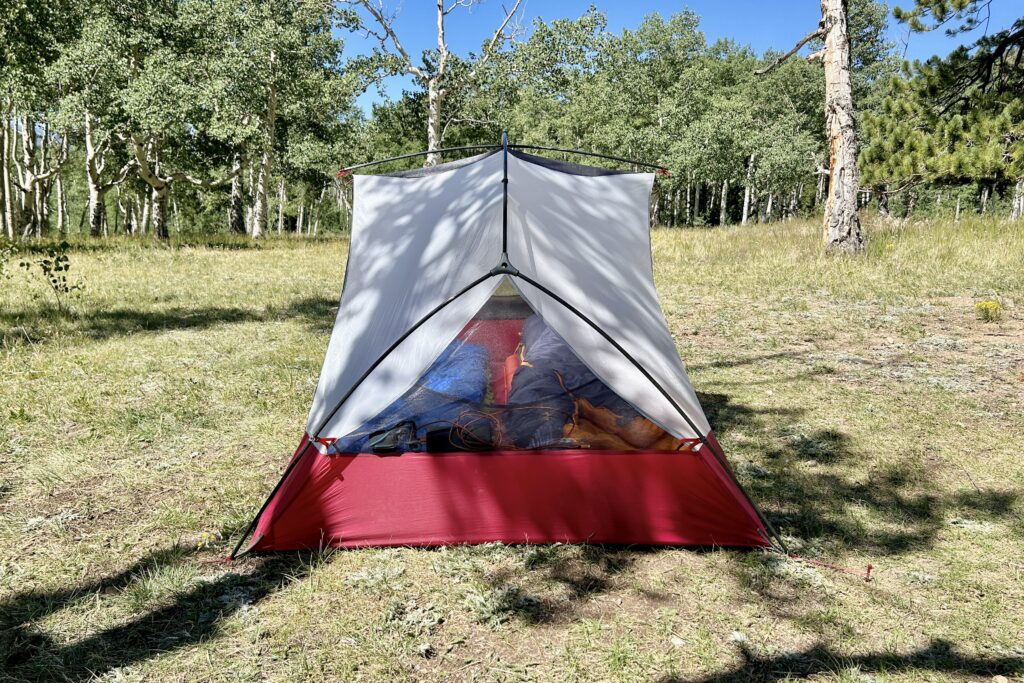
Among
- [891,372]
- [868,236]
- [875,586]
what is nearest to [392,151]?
[868,236]

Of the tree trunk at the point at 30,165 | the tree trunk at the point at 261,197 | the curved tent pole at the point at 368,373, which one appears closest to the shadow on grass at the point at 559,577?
the curved tent pole at the point at 368,373

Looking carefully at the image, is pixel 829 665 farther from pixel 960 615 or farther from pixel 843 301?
pixel 843 301

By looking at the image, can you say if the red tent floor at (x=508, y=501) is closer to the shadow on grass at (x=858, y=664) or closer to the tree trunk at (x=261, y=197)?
the shadow on grass at (x=858, y=664)

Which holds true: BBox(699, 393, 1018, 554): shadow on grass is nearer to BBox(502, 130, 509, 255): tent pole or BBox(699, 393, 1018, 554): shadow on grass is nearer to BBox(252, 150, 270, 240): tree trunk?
BBox(502, 130, 509, 255): tent pole

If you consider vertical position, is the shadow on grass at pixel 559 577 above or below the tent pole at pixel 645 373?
below

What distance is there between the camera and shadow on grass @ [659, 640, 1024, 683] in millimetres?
2539

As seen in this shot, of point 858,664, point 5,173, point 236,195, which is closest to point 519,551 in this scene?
point 858,664

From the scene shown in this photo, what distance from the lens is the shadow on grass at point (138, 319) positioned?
25.3ft

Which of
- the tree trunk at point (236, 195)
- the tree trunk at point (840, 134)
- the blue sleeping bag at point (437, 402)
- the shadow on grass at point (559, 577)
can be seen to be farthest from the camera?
the tree trunk at point (236, 195)

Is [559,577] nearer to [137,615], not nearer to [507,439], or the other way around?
[507,439]

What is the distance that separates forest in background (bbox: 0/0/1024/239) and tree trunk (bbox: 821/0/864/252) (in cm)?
108

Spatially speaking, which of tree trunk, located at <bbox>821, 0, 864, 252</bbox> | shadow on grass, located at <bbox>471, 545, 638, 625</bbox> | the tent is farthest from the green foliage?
tree trunk, located at <bbox>821, 0, 864, 252</bbox>

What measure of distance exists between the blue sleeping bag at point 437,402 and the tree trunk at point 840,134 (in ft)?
31.9

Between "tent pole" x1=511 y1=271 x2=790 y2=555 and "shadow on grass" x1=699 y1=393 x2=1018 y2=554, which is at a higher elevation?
"tent pole" x1=511 y1=271 x2=790 y2=555
